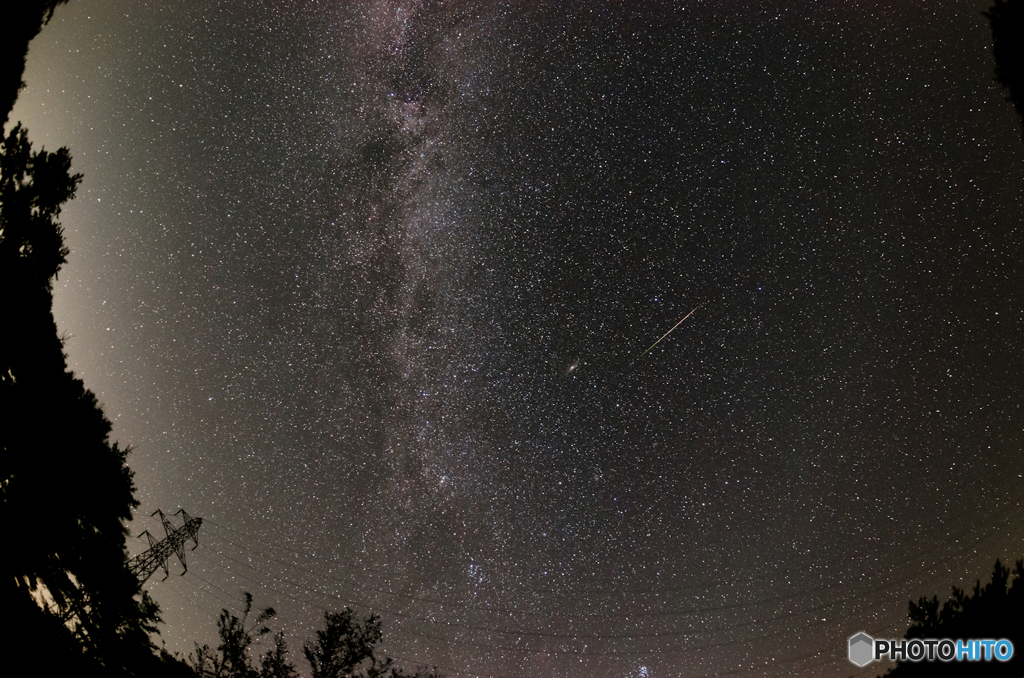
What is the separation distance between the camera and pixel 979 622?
14.4 feet

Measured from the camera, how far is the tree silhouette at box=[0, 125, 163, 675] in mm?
6734

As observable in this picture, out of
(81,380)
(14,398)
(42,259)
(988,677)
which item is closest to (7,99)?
(42,259)

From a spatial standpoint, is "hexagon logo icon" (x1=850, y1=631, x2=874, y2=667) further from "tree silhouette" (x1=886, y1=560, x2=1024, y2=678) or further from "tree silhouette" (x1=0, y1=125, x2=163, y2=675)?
"tree silhouette" (x1=0, y1=125, x2=163, y2=675)

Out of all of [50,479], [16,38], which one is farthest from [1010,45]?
[50,479]

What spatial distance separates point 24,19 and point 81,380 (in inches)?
250

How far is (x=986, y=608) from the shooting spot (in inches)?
173

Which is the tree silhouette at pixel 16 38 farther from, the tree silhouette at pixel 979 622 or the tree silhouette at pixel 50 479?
the tree silhouette at pixel 979 622

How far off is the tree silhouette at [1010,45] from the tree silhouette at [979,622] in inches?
144

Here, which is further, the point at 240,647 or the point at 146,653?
the point at 240,647

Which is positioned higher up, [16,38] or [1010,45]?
[16,38]

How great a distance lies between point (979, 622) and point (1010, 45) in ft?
15.1

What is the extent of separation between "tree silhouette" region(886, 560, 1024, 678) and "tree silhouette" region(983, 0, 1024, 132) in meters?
3.65

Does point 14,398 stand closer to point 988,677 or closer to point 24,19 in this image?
point 24,19

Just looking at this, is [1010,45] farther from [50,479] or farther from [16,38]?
[50,479]
